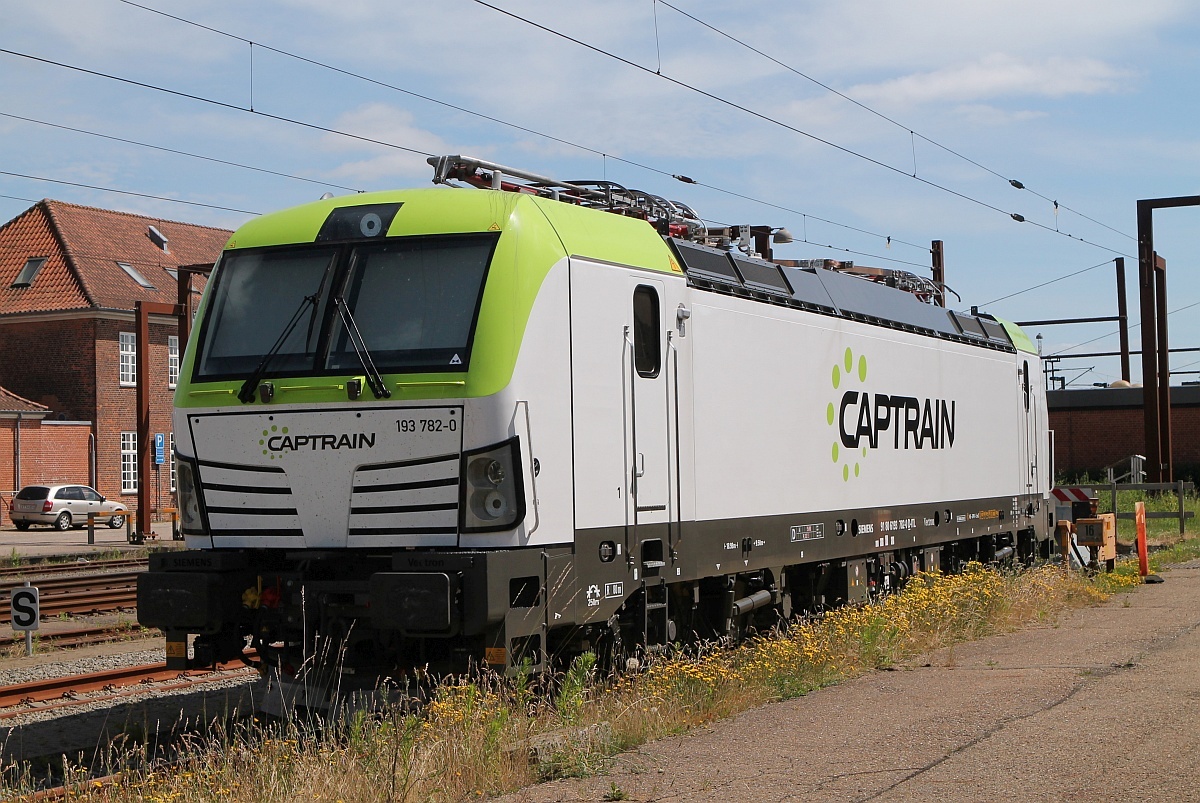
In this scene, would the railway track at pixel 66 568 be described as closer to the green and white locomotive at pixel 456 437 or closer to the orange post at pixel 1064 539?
the orange post at pixel 1064 539

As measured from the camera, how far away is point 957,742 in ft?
25.2

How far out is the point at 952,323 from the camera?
1683cm

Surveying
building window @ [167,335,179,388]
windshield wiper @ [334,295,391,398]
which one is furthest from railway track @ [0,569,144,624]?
building window @ [167,335,179,388]

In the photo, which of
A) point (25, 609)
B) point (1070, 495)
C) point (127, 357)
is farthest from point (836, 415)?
point (127, 357)

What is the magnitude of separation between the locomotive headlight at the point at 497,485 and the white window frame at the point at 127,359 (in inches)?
1539

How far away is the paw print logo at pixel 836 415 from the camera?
42.4 ft

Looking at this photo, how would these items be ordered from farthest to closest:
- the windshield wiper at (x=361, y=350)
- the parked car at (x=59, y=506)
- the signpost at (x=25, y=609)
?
the parked car at (x=59, y=506)
the signpost at (x=25, y=609)
the windshield wiper at (x=361, y=350)

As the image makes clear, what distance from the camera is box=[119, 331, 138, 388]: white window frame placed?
147ft

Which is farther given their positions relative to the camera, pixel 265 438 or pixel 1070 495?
pixel 1070 495

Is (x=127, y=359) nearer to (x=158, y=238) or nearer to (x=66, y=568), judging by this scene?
(x=158, y=238)

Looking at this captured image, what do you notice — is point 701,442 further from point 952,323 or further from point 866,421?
point 952,323

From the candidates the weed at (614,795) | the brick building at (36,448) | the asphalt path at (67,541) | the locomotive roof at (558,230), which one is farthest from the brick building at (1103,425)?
the weed at (614,795)

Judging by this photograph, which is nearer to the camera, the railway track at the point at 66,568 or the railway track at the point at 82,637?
the railway track at the point at 82,637

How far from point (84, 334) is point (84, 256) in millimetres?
3315
